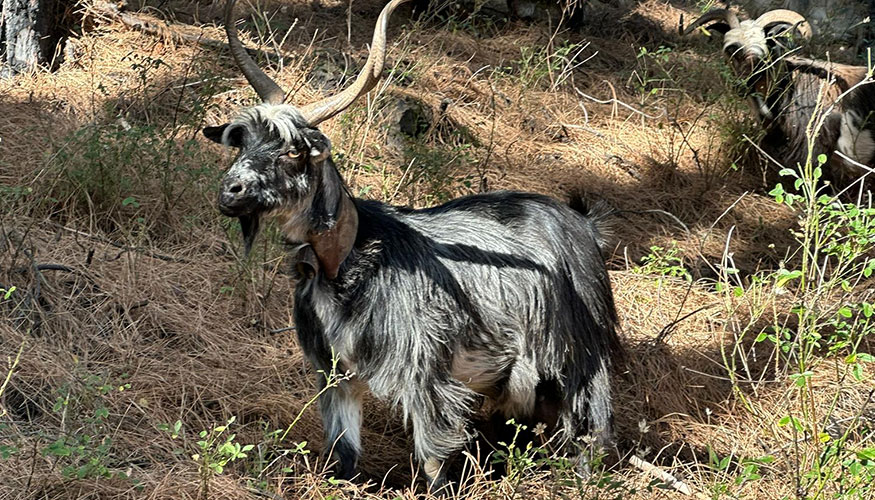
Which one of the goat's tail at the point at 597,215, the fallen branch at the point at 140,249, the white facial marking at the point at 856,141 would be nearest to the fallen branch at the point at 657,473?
the goat's tail at the point at 597,215

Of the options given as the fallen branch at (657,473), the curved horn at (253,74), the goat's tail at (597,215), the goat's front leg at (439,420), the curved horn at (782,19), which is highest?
the curved horn at (253,74)

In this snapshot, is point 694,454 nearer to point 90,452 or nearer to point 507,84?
point 90,452

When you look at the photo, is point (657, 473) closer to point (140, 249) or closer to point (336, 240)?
point (336, 240)

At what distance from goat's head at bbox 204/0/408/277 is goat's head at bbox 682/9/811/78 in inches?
178

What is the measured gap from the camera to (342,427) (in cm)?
456

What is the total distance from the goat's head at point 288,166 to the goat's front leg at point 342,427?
1.98ft

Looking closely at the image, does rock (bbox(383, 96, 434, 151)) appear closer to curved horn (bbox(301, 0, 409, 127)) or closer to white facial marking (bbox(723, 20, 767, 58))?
white facial marking (bbox(723, 20, 767, 58))

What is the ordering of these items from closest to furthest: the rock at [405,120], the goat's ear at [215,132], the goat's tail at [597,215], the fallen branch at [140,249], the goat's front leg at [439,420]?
1. the goat's ear at [215,132]
2. the goat's front leg at [439,420]
3. the goat's tail at [597,215]
4. the fallen branch at [140,249]
5. the rock at [405,120]

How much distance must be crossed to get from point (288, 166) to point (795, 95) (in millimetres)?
5364

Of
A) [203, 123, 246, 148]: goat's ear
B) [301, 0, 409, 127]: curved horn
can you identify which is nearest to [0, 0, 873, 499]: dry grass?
[203, 123, 246, 148]: goat's ear

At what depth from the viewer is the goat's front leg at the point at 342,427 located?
14.9 feet

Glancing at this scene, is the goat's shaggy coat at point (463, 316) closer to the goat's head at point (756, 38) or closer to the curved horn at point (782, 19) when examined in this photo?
the goat's head at point (756, 38)

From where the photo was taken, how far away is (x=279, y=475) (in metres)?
4.54

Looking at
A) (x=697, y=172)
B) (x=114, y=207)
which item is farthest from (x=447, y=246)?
(x=697, y=172)
